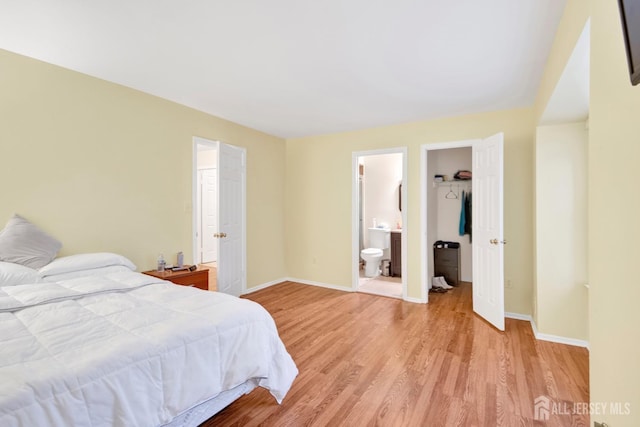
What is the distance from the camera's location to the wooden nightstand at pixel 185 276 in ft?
9.98

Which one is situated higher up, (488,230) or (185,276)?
(488,230)

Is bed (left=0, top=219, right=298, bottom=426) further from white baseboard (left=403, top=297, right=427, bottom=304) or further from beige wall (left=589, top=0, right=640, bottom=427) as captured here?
white baseboard (left=403, top=297, right=427, bottom=304)

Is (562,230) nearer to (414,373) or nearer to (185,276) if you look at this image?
(414,373)

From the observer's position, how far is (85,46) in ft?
7.72

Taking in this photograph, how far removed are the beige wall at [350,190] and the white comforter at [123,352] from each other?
2988 millimetres

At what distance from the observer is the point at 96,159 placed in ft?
9.61

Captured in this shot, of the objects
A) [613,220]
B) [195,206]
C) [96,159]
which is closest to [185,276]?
[195,206]

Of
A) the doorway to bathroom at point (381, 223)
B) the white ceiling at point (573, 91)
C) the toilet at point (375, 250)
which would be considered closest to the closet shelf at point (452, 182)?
the doorway to bathroom at point (381, 223)

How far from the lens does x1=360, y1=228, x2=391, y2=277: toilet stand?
550 cm

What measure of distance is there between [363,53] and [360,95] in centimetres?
89

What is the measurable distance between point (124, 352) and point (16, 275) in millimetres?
1619

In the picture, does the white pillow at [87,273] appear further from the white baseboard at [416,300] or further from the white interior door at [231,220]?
the white baseboard at [416,300]

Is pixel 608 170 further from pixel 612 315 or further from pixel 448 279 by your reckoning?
pixel 448 279

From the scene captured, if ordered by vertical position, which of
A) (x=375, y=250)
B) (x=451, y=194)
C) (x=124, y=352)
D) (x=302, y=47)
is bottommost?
Result: (x=375, y=250)
